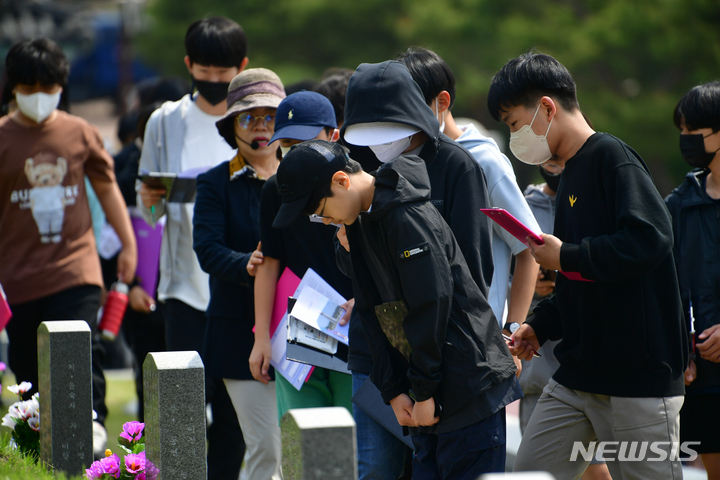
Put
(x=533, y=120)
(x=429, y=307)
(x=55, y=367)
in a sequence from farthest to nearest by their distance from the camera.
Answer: (x=55, y=367), (x=533, y=120), (x=429, y=307)

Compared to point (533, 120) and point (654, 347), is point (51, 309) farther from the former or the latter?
point (654, 347)

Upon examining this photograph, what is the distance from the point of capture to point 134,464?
3.27 meters

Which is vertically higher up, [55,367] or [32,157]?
[32,157]

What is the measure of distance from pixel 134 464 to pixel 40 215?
207 centimetres

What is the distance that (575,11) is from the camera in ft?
65.6

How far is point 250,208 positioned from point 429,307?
5.56 ft

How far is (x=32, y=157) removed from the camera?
15.9 feet

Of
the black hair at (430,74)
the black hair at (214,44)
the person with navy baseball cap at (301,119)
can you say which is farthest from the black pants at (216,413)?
the black hair at (430,74)

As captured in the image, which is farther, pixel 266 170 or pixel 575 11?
pixel 575 11

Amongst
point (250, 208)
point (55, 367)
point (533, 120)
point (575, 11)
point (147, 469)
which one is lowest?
point (147, 469)

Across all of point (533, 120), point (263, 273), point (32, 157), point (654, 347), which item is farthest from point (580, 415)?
point (32, 157)

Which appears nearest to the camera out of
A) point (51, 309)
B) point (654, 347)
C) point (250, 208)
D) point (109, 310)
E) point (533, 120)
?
point (654, 347)

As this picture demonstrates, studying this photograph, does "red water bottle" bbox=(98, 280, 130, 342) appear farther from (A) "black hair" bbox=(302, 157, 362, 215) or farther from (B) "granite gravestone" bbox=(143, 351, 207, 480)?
(A) "black hair" bbox=(302, 157, 362, 215)

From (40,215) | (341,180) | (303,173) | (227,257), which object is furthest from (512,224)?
(40,215)
